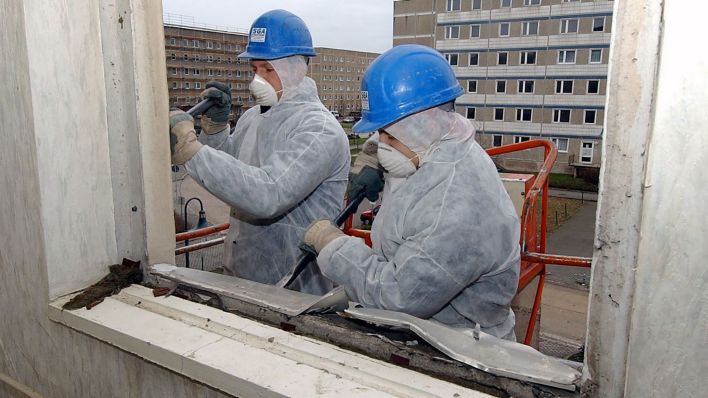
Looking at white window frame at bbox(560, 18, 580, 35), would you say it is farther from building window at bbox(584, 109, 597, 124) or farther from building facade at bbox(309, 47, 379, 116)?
building facade at bbox(309, 47, 379, 116)

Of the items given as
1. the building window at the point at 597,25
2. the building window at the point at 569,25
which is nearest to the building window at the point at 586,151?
the building window at the point at 597,25

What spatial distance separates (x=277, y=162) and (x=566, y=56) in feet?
77.1

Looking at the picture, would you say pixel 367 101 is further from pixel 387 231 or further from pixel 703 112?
pixel 703 112

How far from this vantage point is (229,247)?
2.75 m

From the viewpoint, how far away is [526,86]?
77.7 feet

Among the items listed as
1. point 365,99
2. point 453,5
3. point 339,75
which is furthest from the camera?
point 339,75

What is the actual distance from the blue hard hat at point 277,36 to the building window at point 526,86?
23.1m

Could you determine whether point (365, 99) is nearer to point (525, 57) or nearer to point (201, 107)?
point (201, 107)

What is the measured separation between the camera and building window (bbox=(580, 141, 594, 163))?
23487 mm

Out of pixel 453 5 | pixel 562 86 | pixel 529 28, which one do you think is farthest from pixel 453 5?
pixel 562 86

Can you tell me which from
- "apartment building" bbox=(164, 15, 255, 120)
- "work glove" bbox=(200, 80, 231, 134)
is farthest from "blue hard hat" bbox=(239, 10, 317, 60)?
"apartment building" bbox=(164, 15, 255, 120)

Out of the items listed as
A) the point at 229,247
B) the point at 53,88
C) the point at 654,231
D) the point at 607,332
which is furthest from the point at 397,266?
the point at 229,247

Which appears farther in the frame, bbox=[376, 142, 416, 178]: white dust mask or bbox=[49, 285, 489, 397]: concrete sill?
bbox=[376, 142, 416, 178]: white dust mask

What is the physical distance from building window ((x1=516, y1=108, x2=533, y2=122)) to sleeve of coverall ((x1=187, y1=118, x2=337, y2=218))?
77.1ft
